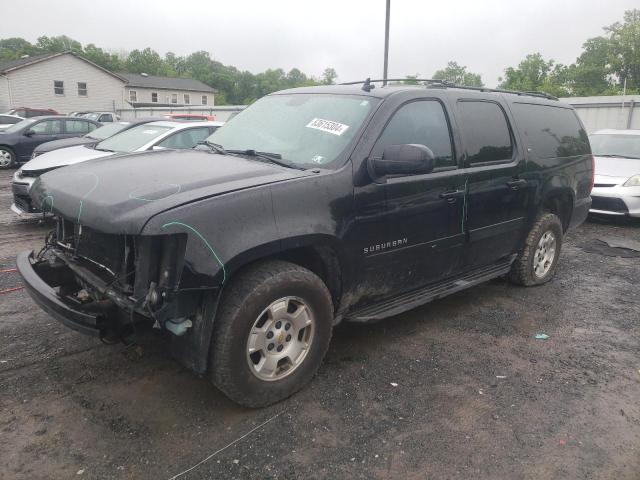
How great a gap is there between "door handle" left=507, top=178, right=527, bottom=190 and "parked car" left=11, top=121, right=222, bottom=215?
4922 mm

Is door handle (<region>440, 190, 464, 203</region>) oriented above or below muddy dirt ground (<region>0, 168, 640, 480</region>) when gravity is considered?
above

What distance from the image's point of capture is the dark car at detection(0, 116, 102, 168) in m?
14.4

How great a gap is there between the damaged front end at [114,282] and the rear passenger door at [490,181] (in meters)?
2.48

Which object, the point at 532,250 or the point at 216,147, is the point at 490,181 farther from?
the point at 216,147

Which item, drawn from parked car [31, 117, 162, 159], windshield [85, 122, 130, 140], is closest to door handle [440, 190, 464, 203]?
parked car [31, 117, 162, 159]

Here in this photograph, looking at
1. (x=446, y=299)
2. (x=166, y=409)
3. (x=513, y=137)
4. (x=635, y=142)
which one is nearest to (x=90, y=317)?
(x=166, y=409)

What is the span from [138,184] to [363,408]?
1878 mm

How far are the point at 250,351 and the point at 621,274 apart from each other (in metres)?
5.09

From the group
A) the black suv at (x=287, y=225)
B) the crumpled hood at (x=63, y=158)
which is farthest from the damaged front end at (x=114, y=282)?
the crumpled hood at (x=63, y=158)

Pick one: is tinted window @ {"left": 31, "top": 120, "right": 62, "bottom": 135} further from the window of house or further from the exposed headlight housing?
the window of house

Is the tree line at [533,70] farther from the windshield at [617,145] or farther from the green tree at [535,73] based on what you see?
the windshield at [617,145]

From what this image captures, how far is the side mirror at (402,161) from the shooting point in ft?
10.8

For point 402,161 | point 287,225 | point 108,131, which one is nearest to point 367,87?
point 402,161

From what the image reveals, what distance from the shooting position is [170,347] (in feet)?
9.56
